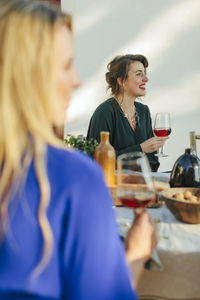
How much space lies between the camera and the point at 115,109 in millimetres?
2650

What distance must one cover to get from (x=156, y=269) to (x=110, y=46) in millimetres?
3036

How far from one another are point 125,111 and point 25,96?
2.12 m

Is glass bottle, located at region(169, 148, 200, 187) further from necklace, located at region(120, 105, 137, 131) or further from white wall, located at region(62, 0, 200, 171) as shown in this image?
white wall, located at region(62, 0, 200, 171)

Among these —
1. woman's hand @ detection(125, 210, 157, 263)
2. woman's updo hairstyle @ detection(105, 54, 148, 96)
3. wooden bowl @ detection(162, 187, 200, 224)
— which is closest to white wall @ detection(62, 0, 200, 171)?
woman's updo hairstyle @ detection(105, 54, 148, 96)

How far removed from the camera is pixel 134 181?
1012mm

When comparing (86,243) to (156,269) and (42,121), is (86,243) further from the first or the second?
(156,269)

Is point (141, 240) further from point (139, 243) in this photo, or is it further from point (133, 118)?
point (133, 118)

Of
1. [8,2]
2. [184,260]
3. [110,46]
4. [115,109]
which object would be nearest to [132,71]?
[115,109]

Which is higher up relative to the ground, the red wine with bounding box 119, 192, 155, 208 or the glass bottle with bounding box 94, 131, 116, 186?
the glass bottle with bounding box 94, 131, 116, 186

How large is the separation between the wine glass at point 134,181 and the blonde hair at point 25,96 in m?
0.38

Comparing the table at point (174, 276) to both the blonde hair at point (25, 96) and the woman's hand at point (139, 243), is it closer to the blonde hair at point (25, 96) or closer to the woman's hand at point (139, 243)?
the woman's hand at point (139, 243)

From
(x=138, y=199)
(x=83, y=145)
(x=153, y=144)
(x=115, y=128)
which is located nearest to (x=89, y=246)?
(x=138, y=199)

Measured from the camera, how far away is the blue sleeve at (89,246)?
0.62 m

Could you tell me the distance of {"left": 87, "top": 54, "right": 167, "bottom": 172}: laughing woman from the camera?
2.60 metres
